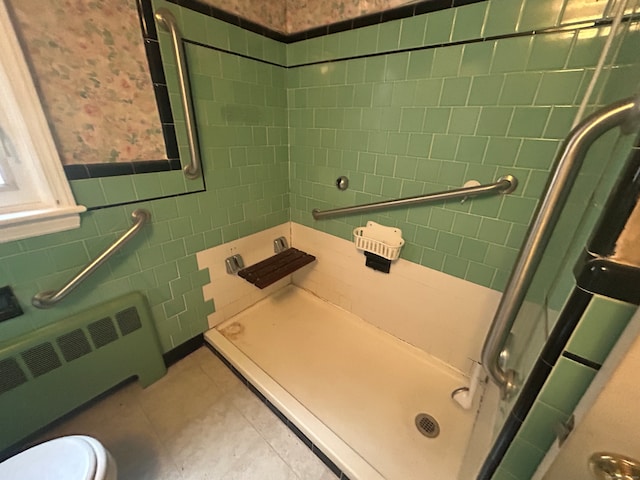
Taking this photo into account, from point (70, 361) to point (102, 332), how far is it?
14cm

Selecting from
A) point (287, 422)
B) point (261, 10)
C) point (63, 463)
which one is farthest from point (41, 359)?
point (261, 10)

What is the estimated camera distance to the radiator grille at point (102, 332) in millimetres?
1087

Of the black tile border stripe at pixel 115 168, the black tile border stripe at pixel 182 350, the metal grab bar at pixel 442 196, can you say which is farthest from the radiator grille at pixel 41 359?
the metal grab bar at pixel 442 196

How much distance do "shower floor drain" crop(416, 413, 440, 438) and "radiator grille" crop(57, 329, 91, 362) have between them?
4.90 ft

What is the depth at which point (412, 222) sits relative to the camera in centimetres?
132

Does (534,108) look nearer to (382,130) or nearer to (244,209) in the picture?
(382,130)

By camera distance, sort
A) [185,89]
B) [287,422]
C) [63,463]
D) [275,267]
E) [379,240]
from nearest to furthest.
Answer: [63,463] → [185,89] → [287,422] → [379,240] → [275,267]

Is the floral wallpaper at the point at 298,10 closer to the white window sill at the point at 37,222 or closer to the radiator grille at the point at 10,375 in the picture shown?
the white window sill at the point at 37,222

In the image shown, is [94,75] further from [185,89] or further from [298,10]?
[298,10]

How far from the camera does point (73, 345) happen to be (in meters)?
1.05

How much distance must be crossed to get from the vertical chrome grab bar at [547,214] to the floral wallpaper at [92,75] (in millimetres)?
1352

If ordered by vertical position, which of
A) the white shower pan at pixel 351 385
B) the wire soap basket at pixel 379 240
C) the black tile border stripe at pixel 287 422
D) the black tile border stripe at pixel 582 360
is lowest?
the black tile border stripe at pixel 287 422

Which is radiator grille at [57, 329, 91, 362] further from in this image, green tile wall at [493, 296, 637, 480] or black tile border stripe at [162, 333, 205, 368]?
green tile wall at [493, 296, 637, 480]

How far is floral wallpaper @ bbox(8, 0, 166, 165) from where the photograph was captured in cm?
81
